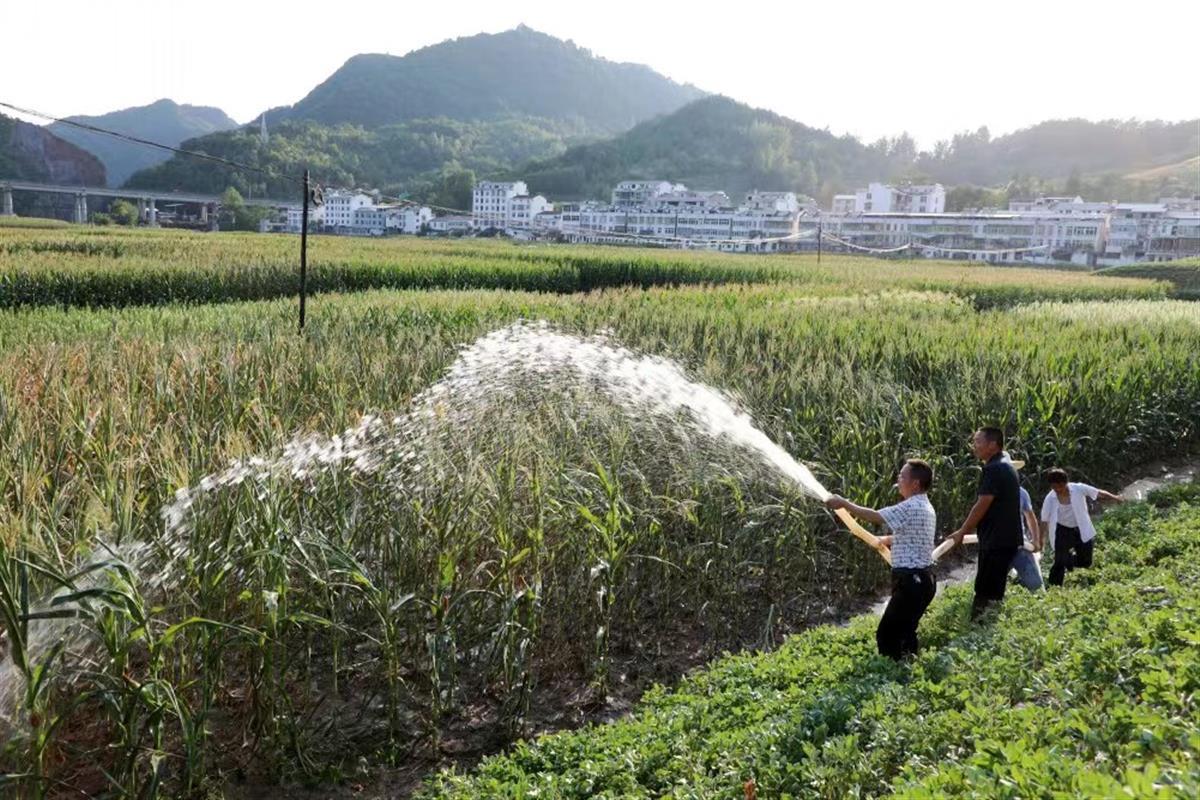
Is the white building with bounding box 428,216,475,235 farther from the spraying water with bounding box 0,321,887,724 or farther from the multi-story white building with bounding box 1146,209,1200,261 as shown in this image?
the spraying water with bounding box 0,321,887,724

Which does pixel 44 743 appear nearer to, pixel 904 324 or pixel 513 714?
pixel 513 714

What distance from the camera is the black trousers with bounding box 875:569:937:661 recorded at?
5.91m

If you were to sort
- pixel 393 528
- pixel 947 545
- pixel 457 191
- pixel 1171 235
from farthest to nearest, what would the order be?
1. pixel 457 191
2. pixel 1171 235
3. pixel 947 545
4. pixel 393 528

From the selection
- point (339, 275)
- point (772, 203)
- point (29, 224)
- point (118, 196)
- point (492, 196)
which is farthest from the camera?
point (492, 196)

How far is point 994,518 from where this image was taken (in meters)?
6.81

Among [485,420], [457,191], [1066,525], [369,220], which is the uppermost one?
[457,191]

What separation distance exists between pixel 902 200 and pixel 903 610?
515ft

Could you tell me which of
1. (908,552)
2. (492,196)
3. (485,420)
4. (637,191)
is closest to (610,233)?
(485,420)

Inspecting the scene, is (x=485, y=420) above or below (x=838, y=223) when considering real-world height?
below

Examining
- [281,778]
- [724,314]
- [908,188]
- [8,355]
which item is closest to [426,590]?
[281,778]

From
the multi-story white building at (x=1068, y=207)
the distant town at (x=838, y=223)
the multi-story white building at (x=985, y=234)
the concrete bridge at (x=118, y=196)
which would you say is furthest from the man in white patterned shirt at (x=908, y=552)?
the multi-story white building at (x=1068, y=207)

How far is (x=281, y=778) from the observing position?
5055 millimetres

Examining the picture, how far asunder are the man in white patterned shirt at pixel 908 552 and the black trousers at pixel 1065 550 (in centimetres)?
261

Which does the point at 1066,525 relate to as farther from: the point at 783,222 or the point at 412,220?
the point at 412,220
